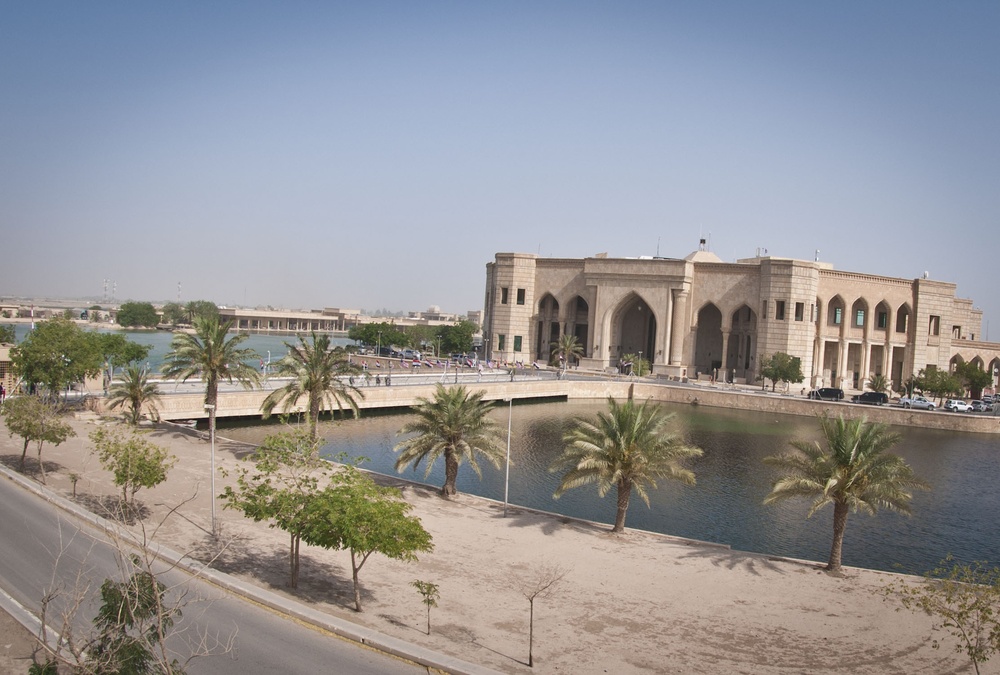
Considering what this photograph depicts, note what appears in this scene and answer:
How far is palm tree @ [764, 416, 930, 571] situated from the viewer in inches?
665

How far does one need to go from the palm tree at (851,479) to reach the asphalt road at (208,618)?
10.5 metres

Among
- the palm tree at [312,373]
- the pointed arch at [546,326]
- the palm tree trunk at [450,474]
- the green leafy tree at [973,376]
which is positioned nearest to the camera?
the palm tree trunk at [450,474]

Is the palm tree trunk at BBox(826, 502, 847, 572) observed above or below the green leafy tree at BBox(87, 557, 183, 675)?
below

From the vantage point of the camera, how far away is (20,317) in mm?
176375

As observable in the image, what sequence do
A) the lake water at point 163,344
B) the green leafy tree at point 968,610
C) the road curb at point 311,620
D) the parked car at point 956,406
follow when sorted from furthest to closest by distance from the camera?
the lake water at point 163,344 → the parked car at point 956,406 → the road curb at point 311,620 → the green leafy tree at point 968,610

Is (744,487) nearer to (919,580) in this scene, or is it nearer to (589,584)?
(919,580)

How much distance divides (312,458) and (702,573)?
8.57m

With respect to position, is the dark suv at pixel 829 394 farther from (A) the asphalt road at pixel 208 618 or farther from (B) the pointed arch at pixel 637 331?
(A) the asphalt road at pixel 208 618

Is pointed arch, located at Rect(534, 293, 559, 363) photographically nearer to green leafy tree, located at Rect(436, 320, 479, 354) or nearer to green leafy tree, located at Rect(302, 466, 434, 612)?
green leafy tree, located at Rect(436, 320, 479, 354)

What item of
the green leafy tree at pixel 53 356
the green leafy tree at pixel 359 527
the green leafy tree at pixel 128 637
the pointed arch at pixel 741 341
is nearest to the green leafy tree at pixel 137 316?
the pointed arch at pixel 741 341

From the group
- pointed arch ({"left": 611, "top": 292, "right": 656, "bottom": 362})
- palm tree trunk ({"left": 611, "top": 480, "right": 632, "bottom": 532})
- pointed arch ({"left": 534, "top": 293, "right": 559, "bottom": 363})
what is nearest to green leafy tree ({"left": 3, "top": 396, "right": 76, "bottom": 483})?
palm tree trunk ({"left": 611, "top": 480, "right": 632, "bottom": 532})

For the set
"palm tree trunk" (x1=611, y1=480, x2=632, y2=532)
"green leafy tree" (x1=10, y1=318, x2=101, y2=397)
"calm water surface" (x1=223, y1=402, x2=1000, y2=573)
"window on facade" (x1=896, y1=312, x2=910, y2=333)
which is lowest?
"calm water surface" (x1=223, y1=402, x2=1000, y2=573)

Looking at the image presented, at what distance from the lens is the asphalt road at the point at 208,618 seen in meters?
10.3

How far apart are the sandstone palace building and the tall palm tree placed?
44.8 inches
